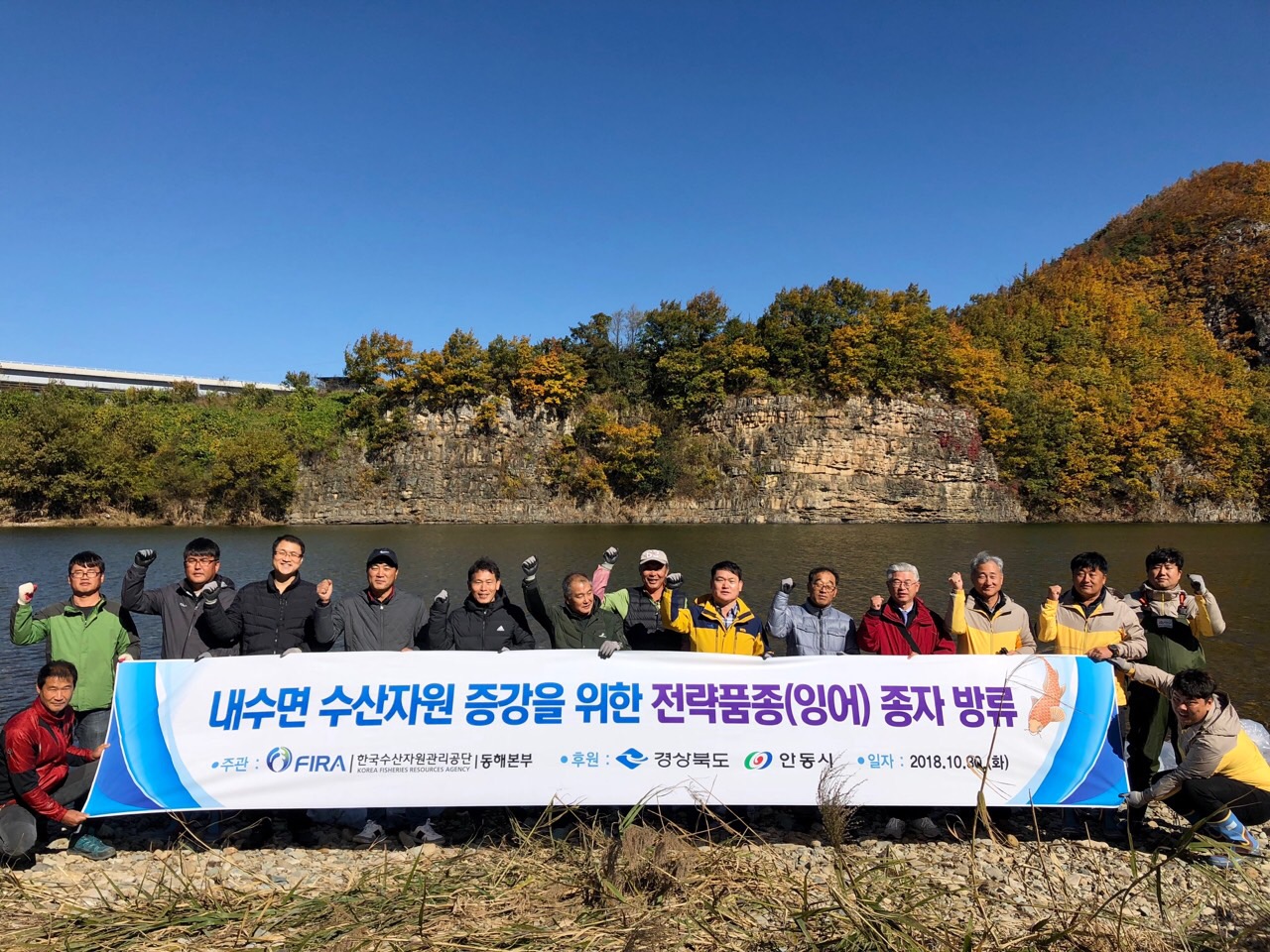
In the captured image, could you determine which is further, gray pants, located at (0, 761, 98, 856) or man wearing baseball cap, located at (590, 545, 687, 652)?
man wearing baseball cap, located at (590, 545, 687, 652)

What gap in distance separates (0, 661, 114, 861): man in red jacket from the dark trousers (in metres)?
7.37

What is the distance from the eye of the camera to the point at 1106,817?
4.87m

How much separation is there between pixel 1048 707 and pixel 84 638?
280 inches

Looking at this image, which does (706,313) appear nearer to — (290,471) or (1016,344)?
(1016,344)

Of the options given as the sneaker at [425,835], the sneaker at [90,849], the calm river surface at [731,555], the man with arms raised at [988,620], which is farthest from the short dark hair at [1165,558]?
the sneaker at [90,849]

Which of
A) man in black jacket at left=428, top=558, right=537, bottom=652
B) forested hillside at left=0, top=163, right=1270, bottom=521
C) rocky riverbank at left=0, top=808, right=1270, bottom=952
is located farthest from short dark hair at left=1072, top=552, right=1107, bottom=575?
forested hillside at left=0, top=163, right=1270, bottom=521

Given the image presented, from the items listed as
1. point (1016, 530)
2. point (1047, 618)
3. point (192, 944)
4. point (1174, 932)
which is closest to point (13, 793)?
point (192, 944)

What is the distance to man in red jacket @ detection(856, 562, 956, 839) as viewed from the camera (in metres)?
5.02

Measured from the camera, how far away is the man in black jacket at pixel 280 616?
5113 millimetres

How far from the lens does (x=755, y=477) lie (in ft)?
153

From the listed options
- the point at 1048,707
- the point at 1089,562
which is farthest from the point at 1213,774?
the point at 1089,562

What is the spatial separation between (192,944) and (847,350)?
1925 inches

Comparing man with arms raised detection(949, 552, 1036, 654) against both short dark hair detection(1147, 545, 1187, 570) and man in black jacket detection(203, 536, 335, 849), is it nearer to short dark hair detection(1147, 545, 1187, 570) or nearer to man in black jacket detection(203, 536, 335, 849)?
short dark hair detection(1147, 545, 1187, 570)

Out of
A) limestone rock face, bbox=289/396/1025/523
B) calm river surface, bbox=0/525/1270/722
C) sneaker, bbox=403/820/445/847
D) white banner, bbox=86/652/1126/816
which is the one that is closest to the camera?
white banner, bbox=86/652/1126/816
